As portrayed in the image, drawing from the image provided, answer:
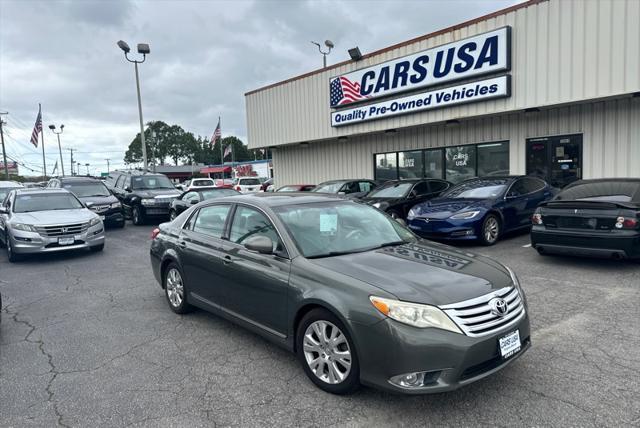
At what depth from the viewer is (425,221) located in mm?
9336

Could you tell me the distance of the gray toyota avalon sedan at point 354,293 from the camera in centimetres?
294

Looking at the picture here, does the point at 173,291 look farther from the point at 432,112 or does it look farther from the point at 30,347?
the point at 432,112

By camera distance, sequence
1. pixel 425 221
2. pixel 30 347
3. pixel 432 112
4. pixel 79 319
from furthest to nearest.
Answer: pixel 432 112, pixel 425 221, pixel 79 319, pixel 30 347

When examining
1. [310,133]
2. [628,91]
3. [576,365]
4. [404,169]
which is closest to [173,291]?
[576,365]

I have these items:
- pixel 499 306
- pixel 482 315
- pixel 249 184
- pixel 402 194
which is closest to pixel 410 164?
pixel 402 194

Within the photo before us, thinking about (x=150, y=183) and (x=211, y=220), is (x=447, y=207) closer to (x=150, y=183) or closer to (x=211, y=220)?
(x=211, y=220)

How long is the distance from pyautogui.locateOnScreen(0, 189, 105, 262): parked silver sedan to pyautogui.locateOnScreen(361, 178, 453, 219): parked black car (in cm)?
658

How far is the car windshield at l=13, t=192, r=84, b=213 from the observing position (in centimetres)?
1014

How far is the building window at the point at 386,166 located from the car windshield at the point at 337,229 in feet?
39.6

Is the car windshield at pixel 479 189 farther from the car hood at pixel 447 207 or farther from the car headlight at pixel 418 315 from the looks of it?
the car headlight at pixel 418 315

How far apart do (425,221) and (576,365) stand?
5708 mm

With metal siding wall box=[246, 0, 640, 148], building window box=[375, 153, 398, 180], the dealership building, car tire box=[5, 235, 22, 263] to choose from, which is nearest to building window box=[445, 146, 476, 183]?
the dealership building

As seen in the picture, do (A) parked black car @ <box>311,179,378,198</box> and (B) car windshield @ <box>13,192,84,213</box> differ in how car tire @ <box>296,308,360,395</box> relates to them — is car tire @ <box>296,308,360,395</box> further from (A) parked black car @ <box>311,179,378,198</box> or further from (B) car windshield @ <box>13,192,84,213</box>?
(A) parked black car @ <box>311,179,378,198</box>

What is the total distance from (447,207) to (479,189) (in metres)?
1.08
